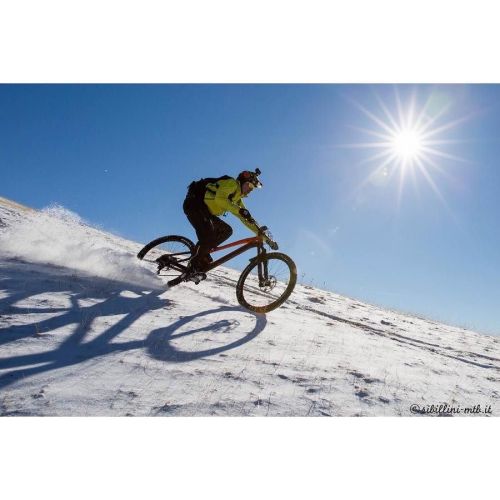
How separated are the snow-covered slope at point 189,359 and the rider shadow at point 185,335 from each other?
0.02 metres

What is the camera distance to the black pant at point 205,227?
300 inches

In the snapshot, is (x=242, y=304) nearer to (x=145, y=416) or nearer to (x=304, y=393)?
(x=304, y=393)

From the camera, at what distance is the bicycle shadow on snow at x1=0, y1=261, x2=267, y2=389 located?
3.60 meters

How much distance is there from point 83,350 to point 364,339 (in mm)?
4625

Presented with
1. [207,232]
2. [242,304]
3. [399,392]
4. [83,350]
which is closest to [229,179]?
[207,232]

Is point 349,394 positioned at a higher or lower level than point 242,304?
lower

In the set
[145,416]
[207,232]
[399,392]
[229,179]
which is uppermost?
[229,179]

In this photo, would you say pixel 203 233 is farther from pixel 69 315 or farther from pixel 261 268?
pixel 69 315

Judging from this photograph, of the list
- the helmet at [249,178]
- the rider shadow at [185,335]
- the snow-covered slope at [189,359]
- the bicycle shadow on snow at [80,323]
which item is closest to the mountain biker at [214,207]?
the helmet at [249,178]

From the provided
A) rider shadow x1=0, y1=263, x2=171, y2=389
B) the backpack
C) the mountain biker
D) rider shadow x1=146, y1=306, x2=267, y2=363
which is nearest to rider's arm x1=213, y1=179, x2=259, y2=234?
the mountain biker

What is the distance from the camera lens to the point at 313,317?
7.53 m

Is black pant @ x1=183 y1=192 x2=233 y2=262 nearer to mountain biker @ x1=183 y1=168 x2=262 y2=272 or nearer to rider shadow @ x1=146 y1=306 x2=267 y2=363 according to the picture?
mountain biker @ x1=183 y1=168 x2=262 y2=272

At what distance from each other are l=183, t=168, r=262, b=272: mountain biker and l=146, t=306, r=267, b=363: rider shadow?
1.77 m

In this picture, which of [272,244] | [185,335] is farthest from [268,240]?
[185,335]
